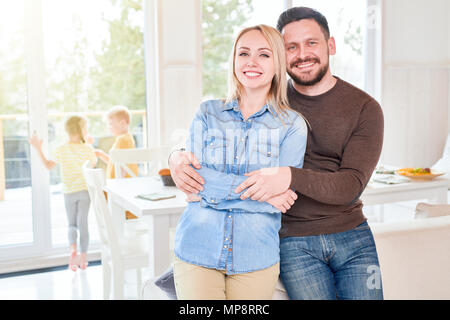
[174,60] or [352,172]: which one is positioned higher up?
[174,60]

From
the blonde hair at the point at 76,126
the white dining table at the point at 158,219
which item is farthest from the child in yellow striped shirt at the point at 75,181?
the white dining table at the point at 158,219

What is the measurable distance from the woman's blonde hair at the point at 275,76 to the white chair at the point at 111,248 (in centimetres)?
118

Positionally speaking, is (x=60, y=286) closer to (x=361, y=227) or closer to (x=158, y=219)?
(x=158, y=219)

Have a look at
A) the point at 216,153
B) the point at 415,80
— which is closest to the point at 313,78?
the point at 216,153

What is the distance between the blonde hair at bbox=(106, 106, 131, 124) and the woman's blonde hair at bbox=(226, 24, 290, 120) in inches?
98.0

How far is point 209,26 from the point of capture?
403 cm

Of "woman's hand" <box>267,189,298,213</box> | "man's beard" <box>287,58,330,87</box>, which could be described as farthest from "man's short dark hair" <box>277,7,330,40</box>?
"woman's hand" <box>267,189,298,213</box>

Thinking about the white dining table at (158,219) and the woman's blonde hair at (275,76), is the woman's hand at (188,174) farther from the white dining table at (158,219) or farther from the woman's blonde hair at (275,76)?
the white dining table at (158,219)

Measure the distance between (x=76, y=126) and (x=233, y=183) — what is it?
8.25 ft

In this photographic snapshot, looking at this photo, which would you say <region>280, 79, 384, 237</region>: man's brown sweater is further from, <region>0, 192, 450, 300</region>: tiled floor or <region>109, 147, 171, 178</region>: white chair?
<region>109, 147, 171, 178</region>: white chair

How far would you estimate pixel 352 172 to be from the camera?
1261 millimetres

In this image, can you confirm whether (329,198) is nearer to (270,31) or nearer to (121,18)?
(270,31)

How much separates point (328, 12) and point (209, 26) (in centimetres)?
115
